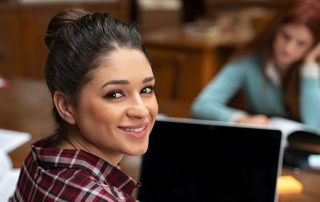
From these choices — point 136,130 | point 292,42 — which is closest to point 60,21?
point 136,130

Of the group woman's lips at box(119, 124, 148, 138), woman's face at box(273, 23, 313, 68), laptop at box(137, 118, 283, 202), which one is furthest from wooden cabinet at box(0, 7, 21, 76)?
woman's lips at box(119, 124, 148, 138)

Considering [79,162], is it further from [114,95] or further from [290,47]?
[290,47]

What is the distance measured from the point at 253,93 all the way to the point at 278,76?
15 centimetres

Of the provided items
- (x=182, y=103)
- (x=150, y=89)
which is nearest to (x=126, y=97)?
(x=150, y=89)

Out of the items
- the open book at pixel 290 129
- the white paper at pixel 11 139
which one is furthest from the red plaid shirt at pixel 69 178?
the open book at pixel 290 129

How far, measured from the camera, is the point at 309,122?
4.89 ft

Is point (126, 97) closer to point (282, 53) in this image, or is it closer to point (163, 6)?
point (282, 53)

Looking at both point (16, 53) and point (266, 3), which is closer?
point (16, 53)

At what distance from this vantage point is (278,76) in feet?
5.66

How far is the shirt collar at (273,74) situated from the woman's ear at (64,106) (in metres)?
1.28

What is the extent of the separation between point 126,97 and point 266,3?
4.85 m

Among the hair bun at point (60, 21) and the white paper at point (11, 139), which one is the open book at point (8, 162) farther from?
the hair bun at point (60, 21)

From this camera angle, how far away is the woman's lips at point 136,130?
0.58 metres

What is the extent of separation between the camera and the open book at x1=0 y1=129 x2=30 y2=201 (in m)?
1.01
